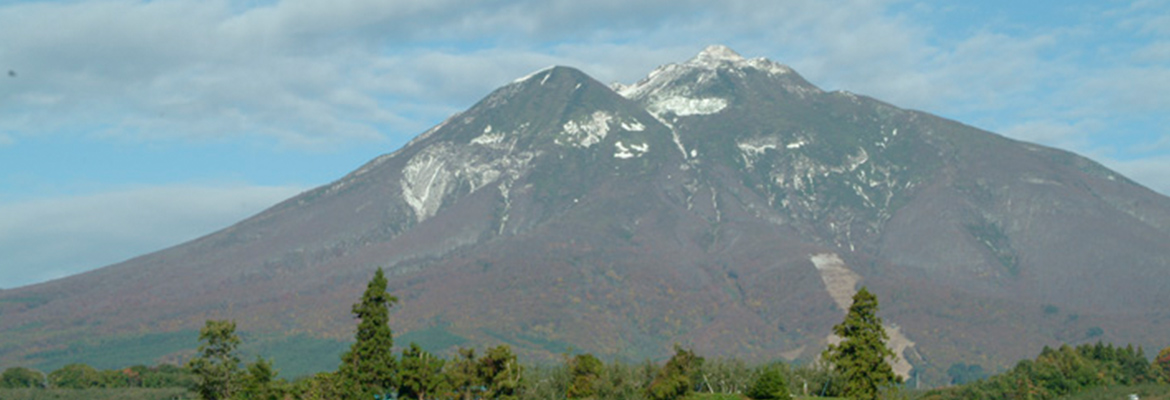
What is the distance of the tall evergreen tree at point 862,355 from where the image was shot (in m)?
105

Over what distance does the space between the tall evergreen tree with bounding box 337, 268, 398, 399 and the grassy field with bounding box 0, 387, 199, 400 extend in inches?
2716

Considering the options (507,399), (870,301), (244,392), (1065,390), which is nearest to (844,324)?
(870,301)

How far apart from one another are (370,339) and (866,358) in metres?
36.7

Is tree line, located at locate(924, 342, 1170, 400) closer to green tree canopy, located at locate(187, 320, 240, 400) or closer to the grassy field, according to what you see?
green tree canopy, located at locate(187, 320, 240, 400)

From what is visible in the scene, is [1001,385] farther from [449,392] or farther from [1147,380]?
[449,392]

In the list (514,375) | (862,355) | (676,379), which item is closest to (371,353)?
(514,375)

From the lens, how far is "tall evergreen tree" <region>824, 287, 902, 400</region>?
104688 mm

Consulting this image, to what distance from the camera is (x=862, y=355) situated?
105 metres

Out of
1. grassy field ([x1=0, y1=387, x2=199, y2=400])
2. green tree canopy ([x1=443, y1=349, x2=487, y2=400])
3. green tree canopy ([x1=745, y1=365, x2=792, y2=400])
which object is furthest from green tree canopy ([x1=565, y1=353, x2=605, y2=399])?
grassy field ([x1=0, y1=387, x2=199, y2=400])

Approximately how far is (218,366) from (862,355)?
4829 centimetres

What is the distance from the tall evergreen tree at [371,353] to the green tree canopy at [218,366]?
8.65 meters

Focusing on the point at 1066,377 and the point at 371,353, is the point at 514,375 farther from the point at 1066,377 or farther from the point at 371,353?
the point at 1066,377

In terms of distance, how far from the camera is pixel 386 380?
10725cm

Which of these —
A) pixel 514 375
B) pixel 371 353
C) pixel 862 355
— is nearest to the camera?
pixel 862 355
